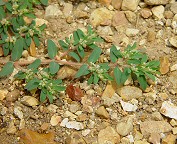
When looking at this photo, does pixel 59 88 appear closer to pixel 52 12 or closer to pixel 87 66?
pixel 87 66

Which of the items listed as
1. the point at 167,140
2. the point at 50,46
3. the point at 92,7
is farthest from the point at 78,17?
the point at 167,140

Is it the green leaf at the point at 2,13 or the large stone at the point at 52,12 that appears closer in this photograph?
the green leaf at the point at 2,13

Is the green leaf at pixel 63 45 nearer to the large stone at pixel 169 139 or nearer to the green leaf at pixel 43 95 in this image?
the green leaf at pixel 43 95

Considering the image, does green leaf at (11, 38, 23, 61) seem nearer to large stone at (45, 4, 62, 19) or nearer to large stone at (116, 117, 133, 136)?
large stone at (45, 4, 62, 19)

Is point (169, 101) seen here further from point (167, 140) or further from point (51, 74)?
point (51, 74)

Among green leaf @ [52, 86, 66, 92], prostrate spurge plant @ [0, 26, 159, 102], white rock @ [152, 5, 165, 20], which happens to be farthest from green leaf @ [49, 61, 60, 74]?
white rock @ [152, 5, 165, 20]

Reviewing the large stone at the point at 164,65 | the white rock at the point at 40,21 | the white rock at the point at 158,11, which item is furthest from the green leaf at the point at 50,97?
the white rock at the point at 158,11
